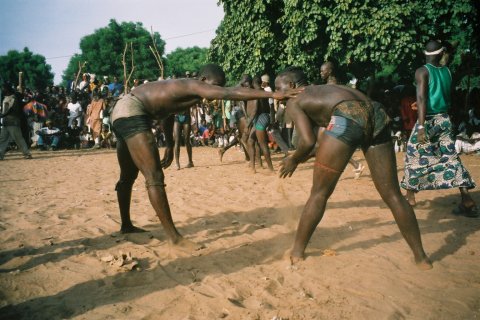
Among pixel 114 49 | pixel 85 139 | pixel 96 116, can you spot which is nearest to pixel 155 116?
pixel 96 116

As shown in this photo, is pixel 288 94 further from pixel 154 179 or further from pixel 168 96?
pixel 154 179

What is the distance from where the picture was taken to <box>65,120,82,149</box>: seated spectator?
16297 millimetres

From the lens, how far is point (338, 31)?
12320mm

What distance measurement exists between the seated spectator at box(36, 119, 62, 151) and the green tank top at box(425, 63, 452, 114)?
14597 millimetres

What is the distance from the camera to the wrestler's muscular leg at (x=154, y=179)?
3447 mm

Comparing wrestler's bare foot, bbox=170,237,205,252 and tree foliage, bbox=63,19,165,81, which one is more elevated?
tree foliage, bbox=63,19,165,81

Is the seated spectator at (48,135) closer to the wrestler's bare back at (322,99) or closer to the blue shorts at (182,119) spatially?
the blue shorts at (182,119)

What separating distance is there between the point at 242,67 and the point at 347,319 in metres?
13.4

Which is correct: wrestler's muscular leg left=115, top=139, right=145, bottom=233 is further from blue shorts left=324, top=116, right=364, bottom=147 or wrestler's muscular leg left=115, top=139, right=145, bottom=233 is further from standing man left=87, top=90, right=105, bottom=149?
standing man left=87, top=90, right=105, bottom=149

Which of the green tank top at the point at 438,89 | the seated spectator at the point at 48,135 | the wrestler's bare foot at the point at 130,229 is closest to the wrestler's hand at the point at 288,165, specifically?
the wrestler's bare foot at the point at 130,229

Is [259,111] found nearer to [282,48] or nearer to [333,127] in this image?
[333,127]

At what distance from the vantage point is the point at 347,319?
234 centimetres

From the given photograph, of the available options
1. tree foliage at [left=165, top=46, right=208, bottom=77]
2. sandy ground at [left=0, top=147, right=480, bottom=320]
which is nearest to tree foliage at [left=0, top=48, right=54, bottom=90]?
tree foliage at [left=165, top=46, right=208, bottom=77]

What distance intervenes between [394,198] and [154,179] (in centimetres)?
209
